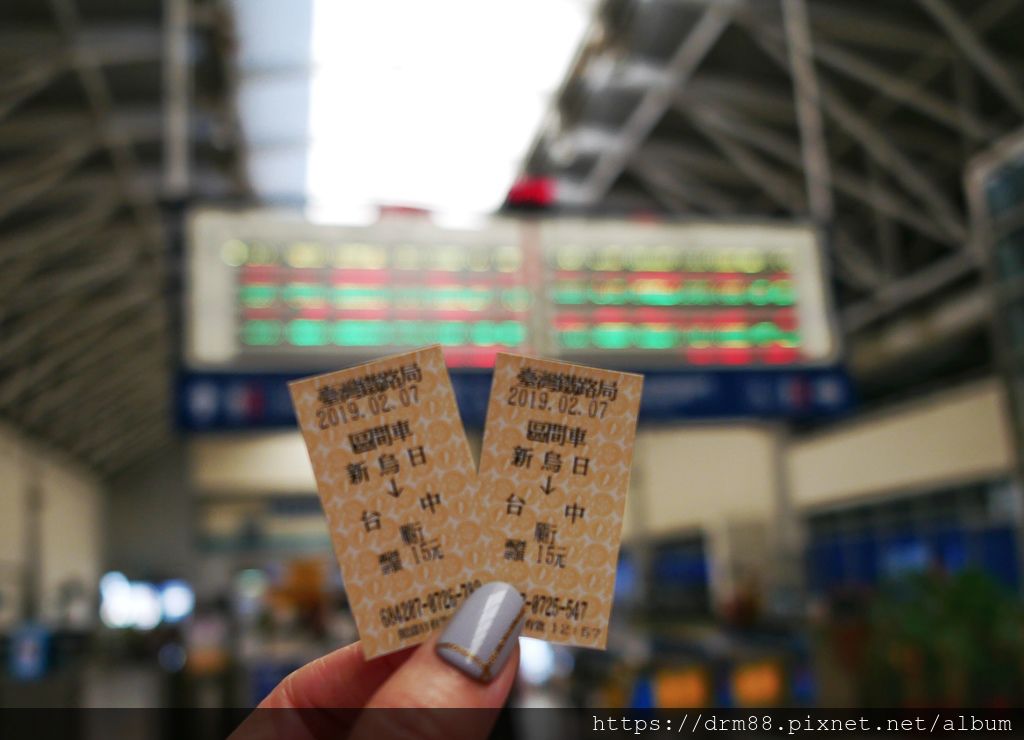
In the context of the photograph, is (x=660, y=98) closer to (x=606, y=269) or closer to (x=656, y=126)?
(x=656, y=126)

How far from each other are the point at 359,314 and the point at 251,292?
626 millimetres

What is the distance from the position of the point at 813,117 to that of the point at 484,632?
1434 cm

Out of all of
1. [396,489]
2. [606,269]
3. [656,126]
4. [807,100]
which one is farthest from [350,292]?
[656,126]

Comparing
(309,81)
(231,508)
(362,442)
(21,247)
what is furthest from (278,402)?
(231,508)

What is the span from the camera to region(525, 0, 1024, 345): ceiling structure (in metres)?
11.6

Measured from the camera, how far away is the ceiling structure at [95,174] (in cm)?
1109

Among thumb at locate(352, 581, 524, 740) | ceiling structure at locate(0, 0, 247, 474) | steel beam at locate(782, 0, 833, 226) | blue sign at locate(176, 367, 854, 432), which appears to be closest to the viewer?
thumb at locate(352, 581, 524, 740)

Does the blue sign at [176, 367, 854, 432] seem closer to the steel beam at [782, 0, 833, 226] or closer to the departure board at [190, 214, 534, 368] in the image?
the departure board at [190, 214, 534, 368]

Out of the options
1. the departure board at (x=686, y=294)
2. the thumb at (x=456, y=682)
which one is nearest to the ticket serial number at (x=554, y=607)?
the thumb at (x=456, y=682)

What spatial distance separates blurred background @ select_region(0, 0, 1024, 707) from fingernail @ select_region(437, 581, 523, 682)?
388cm

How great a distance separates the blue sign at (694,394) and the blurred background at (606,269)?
0.02m

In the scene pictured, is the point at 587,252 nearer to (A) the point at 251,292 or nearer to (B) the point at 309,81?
(A) the point at 251,292

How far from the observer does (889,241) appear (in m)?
16.0

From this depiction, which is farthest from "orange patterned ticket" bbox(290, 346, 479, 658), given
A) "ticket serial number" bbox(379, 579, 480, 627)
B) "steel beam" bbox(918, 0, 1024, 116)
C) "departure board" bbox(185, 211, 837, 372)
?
"steel beam" bbox(918, 0, 1024, 116)
